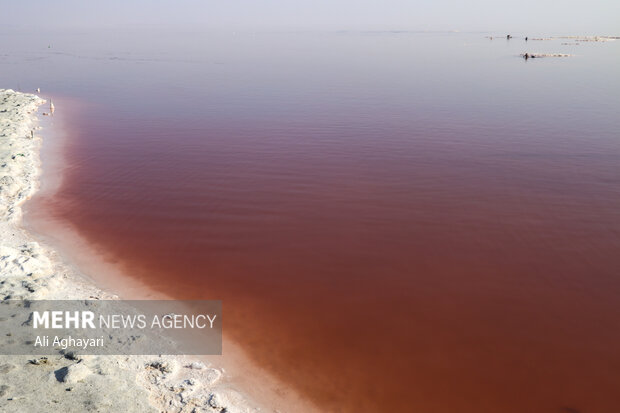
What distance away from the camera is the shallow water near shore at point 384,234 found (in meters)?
8.02

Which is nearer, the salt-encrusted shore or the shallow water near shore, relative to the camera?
the salt-encrusted shore

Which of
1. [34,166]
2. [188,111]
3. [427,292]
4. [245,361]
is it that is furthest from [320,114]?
[245,361]

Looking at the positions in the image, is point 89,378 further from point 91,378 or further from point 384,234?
point 384,234

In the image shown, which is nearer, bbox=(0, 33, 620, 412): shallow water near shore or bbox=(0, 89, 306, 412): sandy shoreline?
bbox=(0, 89, 306, 412): sandy shoreline

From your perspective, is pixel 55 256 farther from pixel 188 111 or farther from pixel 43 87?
pixel 43 87

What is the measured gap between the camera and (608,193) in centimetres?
1487

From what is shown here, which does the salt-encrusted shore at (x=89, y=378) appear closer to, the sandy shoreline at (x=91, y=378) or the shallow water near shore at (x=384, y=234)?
the sandy shoreline at (x=91, y=378)

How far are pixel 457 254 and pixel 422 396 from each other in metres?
4.80

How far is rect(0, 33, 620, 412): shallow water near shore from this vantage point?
8016 millimetres

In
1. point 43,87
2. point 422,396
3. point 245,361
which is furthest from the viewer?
point 43,87

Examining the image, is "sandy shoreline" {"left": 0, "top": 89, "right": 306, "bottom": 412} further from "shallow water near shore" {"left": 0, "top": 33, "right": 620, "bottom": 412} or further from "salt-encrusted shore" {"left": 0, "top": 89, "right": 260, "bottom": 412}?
"shallow water near shore" {"left": 0, "top": 33, "right": 620, "bottom": 412}

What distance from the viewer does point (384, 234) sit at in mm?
12469

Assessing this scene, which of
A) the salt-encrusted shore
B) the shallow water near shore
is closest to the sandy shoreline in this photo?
the salt-encrusted shore

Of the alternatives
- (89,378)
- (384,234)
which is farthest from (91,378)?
(384,234)
